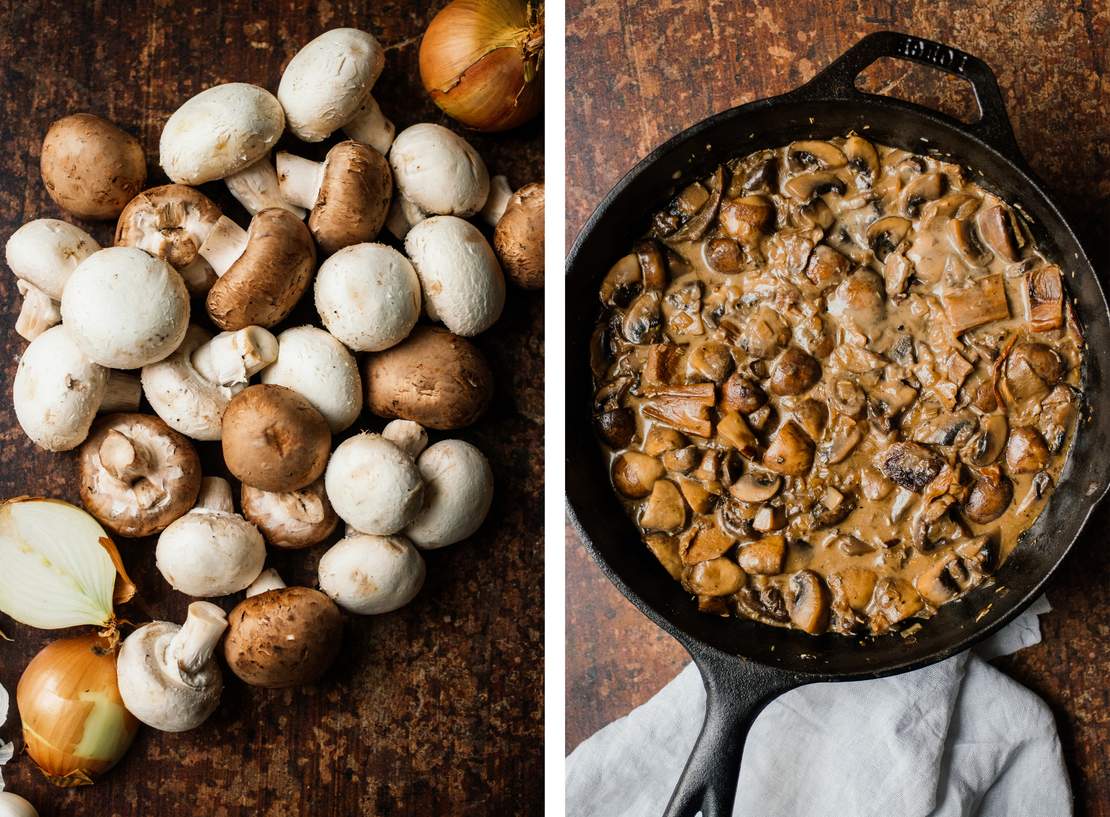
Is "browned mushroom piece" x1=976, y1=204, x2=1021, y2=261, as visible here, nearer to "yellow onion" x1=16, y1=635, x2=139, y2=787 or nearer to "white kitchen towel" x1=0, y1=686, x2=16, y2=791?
"yellow onion" x1=16, y1=635, x2=139, y2=787

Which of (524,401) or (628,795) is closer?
(628,795)

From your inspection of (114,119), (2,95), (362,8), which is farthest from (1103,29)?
(2,95)

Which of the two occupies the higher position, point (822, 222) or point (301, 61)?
point (301, 61)

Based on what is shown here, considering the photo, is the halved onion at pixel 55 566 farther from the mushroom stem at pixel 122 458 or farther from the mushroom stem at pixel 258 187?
the mushroom stem at pixel 258 187

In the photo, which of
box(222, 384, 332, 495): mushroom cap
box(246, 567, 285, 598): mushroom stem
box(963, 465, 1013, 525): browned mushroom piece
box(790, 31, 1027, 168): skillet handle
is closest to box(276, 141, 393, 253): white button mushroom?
box(222, 384, 332, 495): mushroom cap

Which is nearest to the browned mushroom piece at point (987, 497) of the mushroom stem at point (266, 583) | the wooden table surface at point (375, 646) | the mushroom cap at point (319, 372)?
the wooden table surface at point (375, 646)

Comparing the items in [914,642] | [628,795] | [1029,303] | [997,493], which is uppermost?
[1029,303]

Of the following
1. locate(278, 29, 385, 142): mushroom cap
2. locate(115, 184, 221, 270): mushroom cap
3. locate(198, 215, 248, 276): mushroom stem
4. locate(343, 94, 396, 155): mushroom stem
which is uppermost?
locate(278, 29, 385, 142): mushroom cap

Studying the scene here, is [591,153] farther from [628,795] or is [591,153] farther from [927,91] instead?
[628,795]
